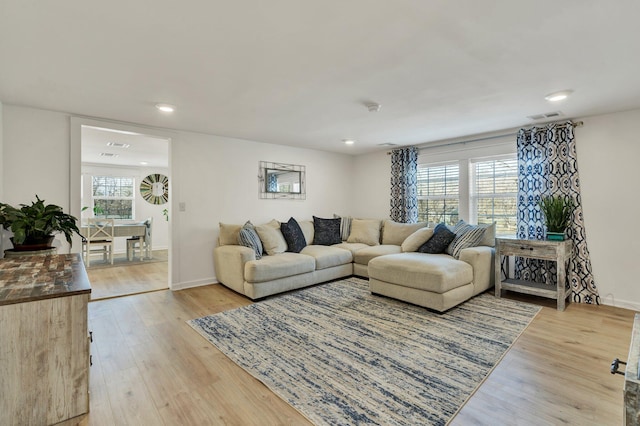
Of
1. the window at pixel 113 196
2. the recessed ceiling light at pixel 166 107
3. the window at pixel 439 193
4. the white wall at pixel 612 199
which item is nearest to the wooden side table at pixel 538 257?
the white wall at pixel 612 199

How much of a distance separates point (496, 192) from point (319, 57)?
11.8 ft

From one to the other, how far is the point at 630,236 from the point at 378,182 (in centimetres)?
355

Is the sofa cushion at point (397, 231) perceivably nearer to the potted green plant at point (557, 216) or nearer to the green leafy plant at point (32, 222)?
the potted green plant at point (557, 216)

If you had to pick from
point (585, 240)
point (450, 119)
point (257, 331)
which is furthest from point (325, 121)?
point (585, 240)

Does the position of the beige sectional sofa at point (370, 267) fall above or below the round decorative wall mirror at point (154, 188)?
below

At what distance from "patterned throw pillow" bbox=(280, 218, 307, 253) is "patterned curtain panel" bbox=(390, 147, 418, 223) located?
187cm

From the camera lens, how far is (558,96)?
112 inches

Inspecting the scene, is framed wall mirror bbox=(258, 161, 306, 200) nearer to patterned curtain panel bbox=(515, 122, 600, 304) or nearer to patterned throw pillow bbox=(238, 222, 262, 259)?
patterned throw pillow bbox=(238, 222, 262, 259)

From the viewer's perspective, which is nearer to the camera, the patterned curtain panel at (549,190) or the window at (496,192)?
the patterned curtain panel at (549,190)

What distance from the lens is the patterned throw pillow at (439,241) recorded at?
13.5 ft

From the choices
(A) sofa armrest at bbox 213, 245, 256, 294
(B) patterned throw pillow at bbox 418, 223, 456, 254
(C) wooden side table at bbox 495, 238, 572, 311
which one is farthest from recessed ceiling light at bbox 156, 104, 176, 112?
(C) wooden side table at bbox 495, 238, 572, 311

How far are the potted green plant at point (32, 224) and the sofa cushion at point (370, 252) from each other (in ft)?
11.5

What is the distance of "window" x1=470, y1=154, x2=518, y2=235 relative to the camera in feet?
14.1

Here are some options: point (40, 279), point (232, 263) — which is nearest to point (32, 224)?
point (40, 279)
